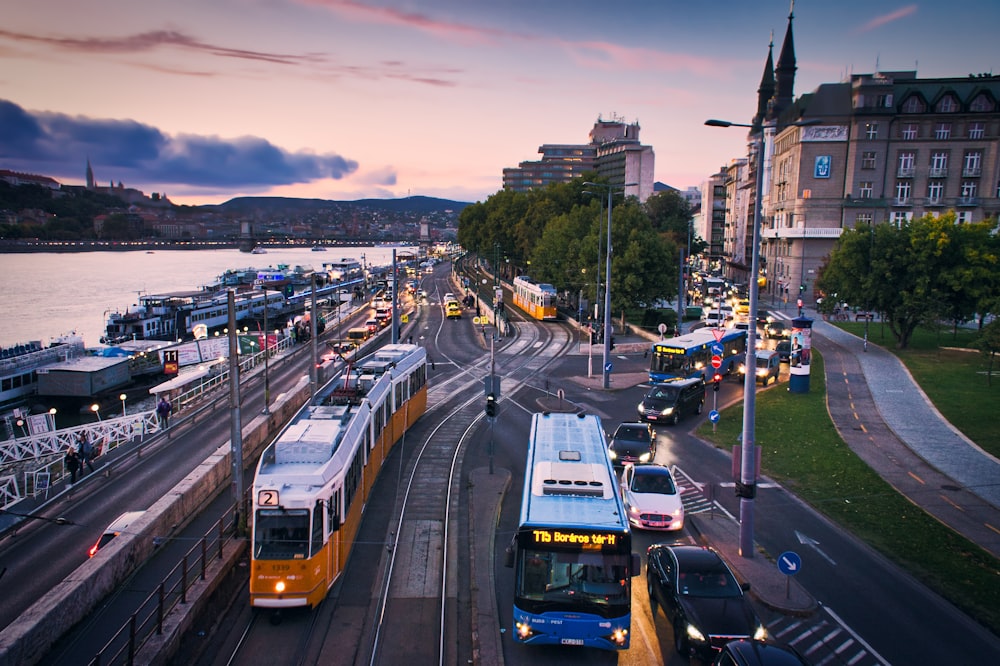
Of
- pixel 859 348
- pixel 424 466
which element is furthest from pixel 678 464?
pixel 859 348

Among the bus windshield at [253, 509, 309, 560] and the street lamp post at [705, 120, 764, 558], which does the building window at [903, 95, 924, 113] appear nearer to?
the street lamp post at [705, 120, 764, 558]

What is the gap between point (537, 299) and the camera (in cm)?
6700

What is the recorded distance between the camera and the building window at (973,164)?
7144 centimetres

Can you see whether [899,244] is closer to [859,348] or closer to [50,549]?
[859,348]

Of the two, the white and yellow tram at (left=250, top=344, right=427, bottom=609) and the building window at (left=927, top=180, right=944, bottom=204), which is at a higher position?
the building window at (left=927, top=180, right=944, bottom=204)

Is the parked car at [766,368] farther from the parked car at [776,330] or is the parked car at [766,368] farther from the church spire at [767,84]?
the church spire at [767,84]

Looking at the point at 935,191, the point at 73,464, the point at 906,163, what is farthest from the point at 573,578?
the point at 935,191

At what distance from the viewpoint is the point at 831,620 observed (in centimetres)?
1295

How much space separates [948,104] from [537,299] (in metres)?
51.0

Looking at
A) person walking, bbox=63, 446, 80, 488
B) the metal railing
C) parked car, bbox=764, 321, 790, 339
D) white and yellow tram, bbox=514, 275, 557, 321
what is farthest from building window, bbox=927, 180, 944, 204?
person walking, bbox=63, 446, 80, 488

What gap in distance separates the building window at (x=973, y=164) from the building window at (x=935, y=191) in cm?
252

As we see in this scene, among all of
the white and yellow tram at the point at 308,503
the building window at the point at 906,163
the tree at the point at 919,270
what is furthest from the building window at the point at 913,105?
the white and yellow tram at the point at 308,503

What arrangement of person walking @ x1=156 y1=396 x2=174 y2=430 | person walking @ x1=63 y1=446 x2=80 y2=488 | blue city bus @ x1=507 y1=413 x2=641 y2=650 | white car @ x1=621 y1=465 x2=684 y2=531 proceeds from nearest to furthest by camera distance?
blue city bus @ x1=507 y1=413 x2=641 y2=650
white car @ x1=621 y1=465 x2=684 y2=531
person walking @ x1=63 y1=446 x2=80 y2=488
person walking @ x1=156 y1=396 x2=174 y2=430

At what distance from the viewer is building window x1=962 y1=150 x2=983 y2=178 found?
71438 mm
